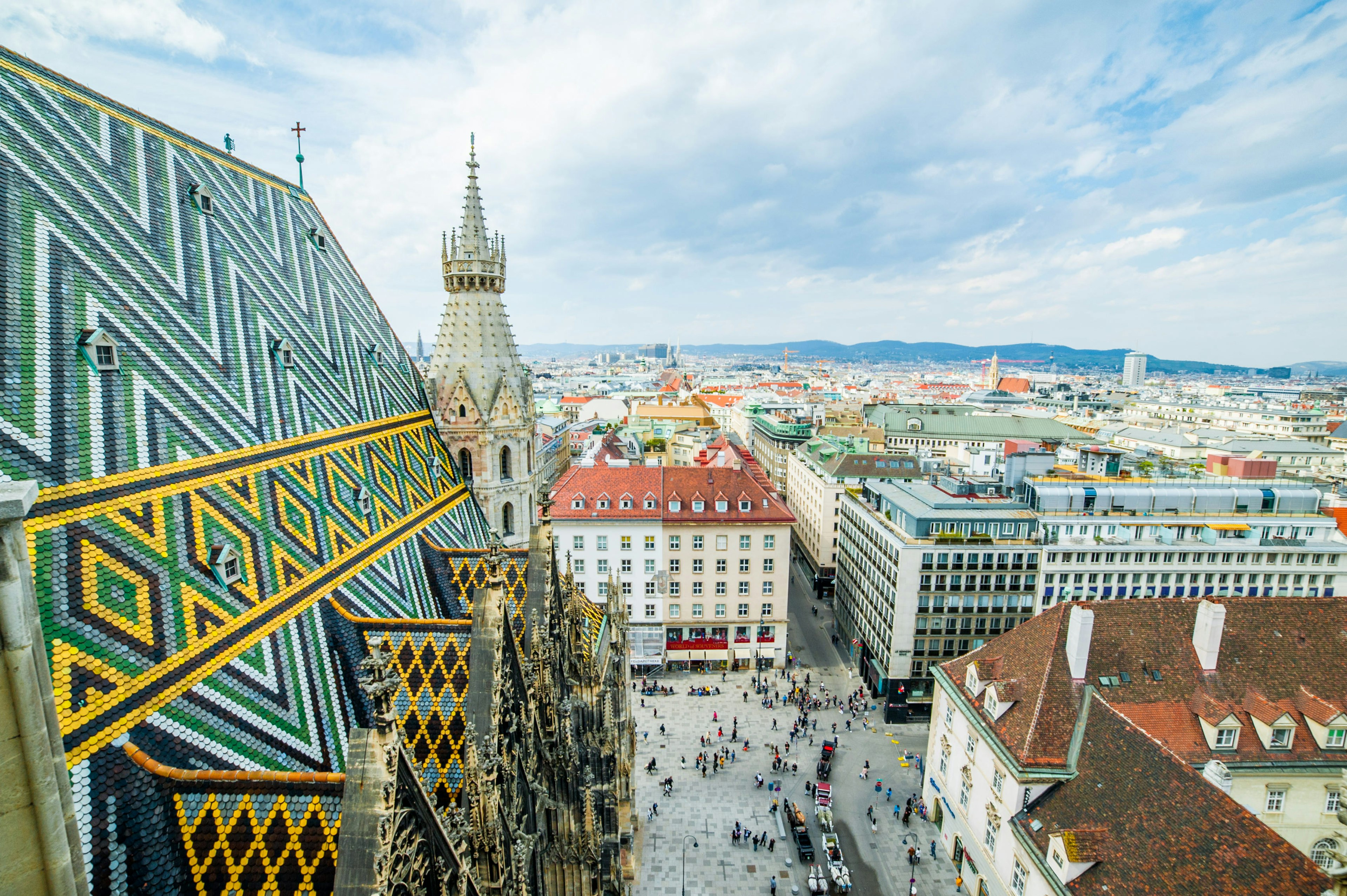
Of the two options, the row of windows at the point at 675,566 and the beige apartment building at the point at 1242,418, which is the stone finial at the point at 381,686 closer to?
the row of windows at the point at 675,566

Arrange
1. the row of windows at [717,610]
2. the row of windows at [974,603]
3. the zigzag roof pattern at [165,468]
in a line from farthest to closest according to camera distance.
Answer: the row of windows at [717,610]
the row of windows at [974,603]
the zigzag roof pattern at [165,468]

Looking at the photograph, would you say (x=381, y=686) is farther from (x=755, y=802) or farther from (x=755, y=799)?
(x=755, y=799)

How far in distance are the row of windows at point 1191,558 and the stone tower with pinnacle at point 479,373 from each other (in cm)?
3309

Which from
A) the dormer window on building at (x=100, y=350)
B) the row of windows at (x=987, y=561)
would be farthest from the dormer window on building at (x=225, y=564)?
the row of windows at (x=987, y=561)

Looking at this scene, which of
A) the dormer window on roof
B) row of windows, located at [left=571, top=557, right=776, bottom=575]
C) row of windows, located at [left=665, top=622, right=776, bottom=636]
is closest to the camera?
the dormer window on roof

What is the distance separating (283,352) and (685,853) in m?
26.8

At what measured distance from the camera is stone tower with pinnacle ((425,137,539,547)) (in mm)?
30422

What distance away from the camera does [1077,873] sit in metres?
19.4

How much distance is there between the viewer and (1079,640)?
25.0 metres

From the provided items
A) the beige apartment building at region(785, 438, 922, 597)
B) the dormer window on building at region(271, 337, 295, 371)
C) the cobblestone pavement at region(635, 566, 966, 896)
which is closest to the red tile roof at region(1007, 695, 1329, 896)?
the cobblestone pavement at region(635, 566, 966, 896)

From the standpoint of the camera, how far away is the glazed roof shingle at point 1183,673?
24203 mm

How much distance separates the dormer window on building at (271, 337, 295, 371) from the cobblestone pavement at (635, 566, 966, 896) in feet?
81.0

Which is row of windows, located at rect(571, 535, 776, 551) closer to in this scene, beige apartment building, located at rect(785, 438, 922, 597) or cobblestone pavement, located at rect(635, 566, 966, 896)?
cobblestone pavement, located at rect(635, 566, 966, 896)

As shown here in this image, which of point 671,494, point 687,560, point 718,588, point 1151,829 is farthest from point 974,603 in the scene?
point 1151,829
